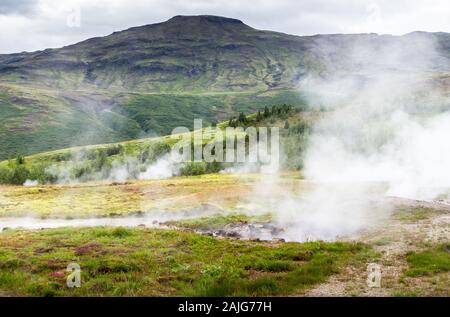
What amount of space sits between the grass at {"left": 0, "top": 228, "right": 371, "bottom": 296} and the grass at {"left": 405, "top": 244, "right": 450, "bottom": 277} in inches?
138

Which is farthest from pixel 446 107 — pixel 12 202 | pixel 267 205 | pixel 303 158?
pixel 12 202

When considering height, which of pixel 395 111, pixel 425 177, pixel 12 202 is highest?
pixel 395 111

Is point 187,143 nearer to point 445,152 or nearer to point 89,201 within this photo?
point 89,201

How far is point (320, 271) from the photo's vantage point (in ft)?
89.7

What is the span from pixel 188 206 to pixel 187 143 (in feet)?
316

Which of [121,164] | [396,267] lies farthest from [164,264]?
[121,164]

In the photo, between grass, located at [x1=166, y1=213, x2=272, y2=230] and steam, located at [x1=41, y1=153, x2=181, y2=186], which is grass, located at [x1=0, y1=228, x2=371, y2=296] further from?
steam, located at [x1=41, y1=153, x2=181, y2=186]

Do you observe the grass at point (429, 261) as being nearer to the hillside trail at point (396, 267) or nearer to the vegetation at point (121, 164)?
the hillside trail at point (396, 267)

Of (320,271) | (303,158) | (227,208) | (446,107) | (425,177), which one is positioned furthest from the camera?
(446,107)

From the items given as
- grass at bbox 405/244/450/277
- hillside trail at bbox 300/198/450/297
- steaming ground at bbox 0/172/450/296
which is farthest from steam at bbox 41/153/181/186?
grass at bbox 405/244/450/277

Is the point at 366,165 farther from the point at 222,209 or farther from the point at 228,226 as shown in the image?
the point at 228,226

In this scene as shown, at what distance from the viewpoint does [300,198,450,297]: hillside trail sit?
22812 millimetres

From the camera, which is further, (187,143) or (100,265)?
(187,143)

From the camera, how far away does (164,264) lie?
3006 centimetres
